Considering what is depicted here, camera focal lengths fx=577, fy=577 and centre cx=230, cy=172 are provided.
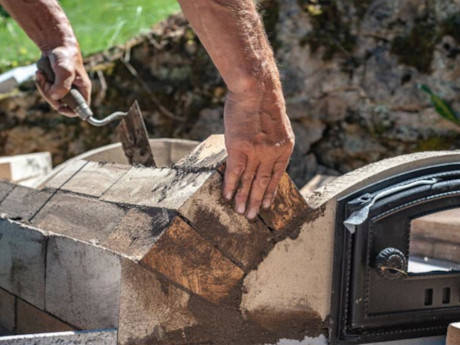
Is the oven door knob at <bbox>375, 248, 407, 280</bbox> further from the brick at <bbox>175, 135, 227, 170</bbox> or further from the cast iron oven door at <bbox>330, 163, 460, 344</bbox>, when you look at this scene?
the brick at <bbox>175, 135, 227, 170</bbox>

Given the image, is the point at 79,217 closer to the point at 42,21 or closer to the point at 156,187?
the point at 156,187

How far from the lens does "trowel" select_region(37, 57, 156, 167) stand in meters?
2.70

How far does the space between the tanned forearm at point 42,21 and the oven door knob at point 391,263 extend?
1.79 metres

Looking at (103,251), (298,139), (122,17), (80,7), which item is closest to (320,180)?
(298,139)

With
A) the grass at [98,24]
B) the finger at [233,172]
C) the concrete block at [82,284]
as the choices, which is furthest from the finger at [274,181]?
the grass at [98,24]

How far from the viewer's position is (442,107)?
6.13 meters

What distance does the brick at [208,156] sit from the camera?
77.5 inches

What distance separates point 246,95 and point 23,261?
1.18m

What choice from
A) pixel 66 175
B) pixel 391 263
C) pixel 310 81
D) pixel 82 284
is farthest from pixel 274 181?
pixel 310 81

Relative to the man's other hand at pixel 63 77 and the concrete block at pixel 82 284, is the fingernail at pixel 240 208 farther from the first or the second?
the man's other hand at pixel 63 77

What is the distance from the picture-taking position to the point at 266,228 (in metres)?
1.99

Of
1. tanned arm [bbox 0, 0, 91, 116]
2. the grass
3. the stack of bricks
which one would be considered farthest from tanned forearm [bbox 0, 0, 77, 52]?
the grass

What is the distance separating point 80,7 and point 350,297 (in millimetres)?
7532

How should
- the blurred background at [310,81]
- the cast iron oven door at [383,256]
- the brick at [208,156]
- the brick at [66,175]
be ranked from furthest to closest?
the blurred background at [310,81] → the brick at [66,175] → the cast iron oven door at [383,256] → the brick at [208,156]
